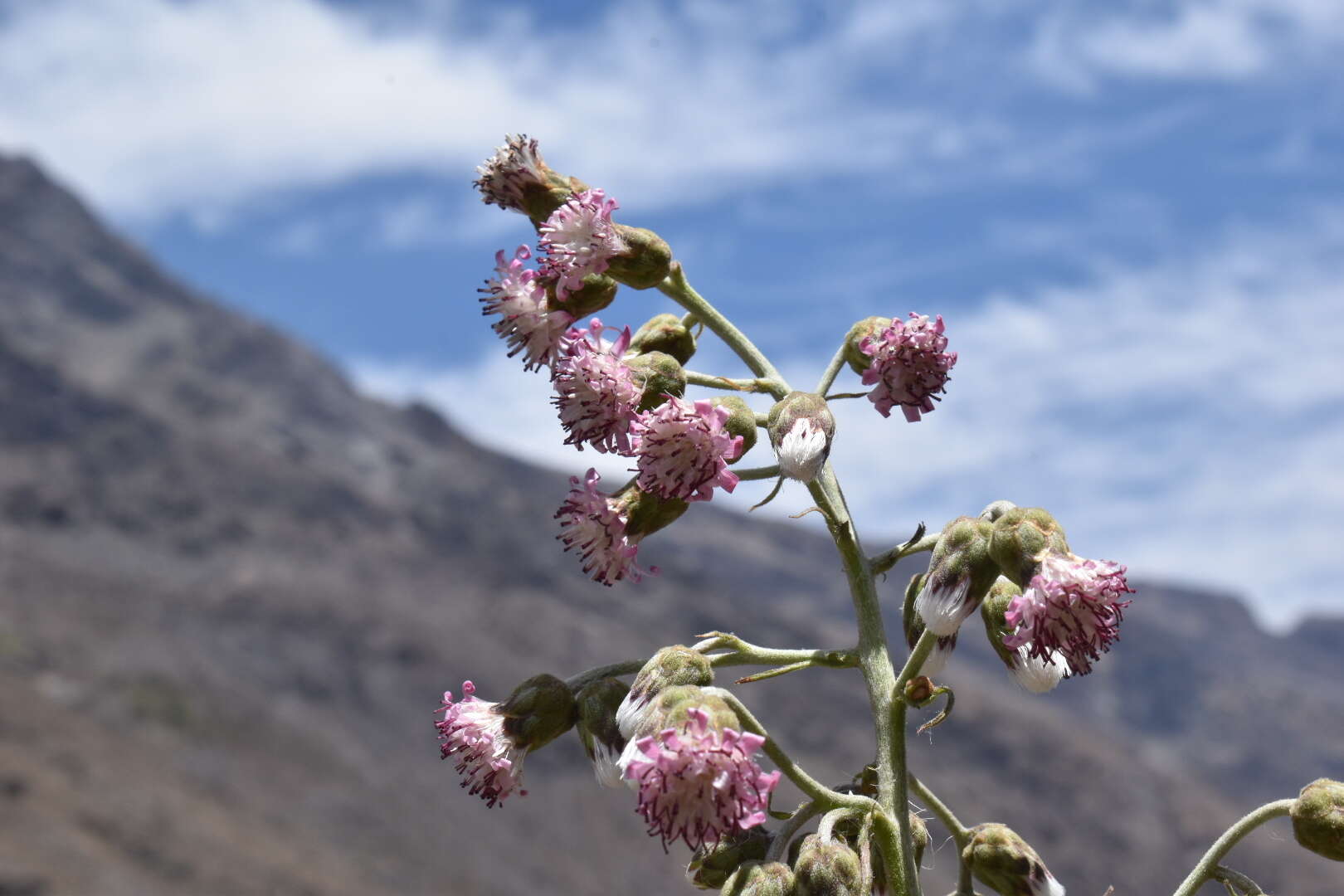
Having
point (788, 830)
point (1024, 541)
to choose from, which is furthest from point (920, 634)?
point (788, 830)

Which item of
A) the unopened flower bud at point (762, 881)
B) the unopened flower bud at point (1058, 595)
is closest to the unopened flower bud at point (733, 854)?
the unopened flower bud at point (762, 881)

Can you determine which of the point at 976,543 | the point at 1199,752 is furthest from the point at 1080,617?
the point at 1199,752

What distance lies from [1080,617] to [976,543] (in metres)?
0.28

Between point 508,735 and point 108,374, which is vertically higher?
point 108,374

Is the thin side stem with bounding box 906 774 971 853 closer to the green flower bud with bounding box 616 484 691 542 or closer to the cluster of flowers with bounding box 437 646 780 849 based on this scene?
the cluster of flowers with bounding box 437 646 780 849

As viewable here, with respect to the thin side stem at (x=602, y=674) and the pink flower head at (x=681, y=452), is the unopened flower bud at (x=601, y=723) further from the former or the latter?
the pink flower head at (x=681, y=452)

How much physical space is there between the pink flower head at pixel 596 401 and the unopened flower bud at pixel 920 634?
2.59 feet

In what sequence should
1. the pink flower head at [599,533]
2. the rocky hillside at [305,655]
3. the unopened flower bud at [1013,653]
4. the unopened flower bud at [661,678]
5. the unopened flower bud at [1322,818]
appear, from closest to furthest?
the unopened flower bud at [661,678]
the unopened flower bud at [1013,653]
the unopened flower bud at [1322,818]
the pink flower head at [599,533]
the rocky hillside at [305,655]

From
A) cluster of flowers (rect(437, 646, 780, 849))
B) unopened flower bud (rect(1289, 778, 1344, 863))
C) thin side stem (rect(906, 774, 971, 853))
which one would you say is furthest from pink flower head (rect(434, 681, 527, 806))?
unopened flower bud (rect(1289, 778, 1344, 863))

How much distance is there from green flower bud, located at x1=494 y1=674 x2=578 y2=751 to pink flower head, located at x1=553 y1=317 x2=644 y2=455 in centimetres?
67

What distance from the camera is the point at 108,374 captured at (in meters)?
151

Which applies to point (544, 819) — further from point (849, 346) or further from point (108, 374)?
point (849, 346)

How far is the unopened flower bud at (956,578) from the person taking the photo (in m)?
2.95

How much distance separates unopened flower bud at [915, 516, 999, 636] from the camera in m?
2.95
